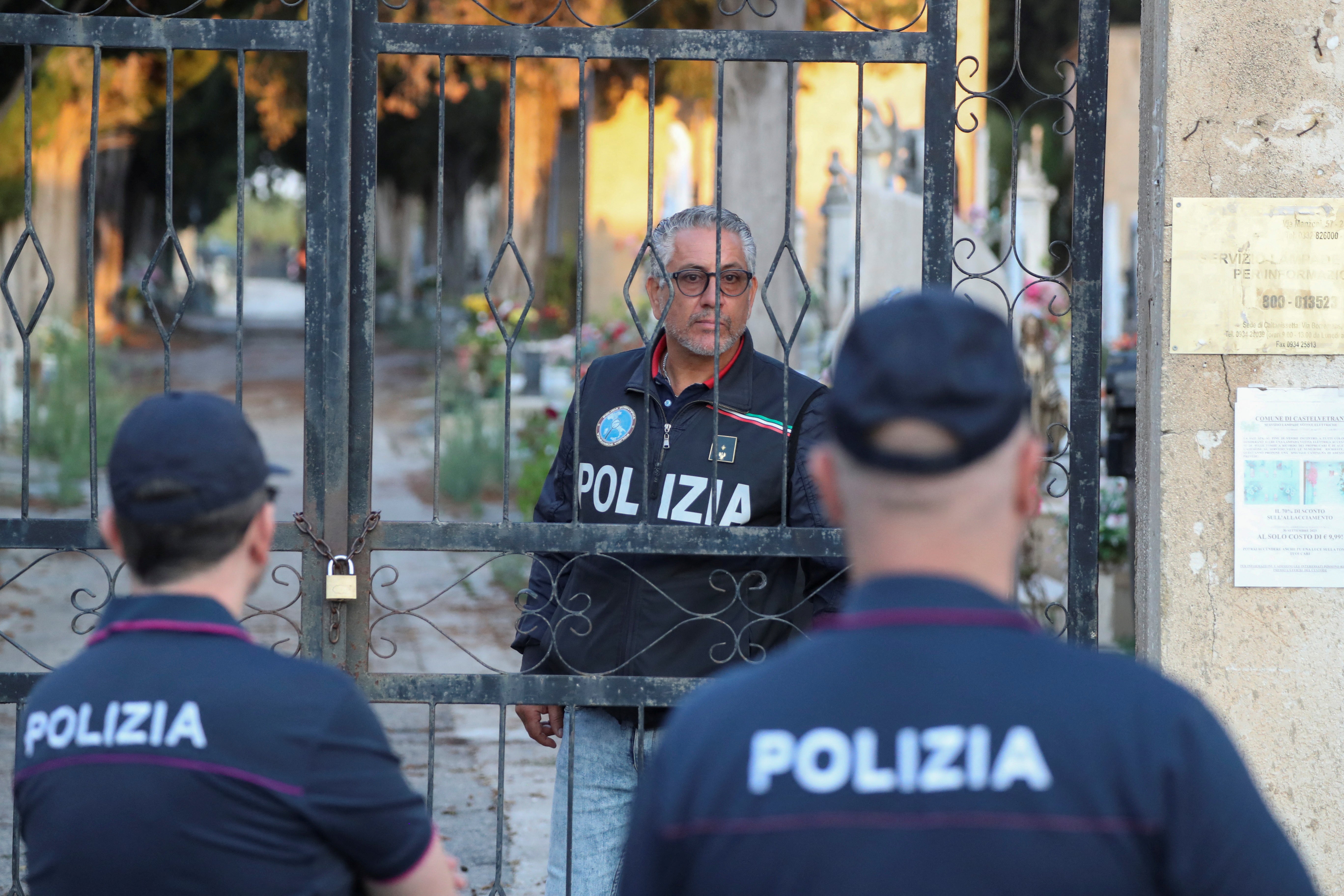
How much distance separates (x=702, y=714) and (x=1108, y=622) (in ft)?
21.2

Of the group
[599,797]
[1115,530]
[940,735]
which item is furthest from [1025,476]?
[1115,530]

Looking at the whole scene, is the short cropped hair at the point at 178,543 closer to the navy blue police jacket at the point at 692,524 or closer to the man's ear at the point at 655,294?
the navy blue police jacket at the point at 692,524

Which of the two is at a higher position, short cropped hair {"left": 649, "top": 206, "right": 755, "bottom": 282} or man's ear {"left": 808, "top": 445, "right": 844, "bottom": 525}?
short cropped hair {"left": 649, "top": 206, "right": 755, "bottom": 282}

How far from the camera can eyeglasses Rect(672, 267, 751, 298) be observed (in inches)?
133

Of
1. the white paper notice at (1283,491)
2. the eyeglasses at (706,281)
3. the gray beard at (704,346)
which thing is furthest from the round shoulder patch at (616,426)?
the white paper notice at (1283,491)

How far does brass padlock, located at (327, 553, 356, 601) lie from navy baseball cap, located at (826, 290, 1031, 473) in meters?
2.13

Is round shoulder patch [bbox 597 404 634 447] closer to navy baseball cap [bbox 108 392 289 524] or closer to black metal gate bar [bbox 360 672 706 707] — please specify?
black metal gate bar [bbox 360 672 706 707]

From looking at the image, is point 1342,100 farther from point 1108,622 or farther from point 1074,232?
point 1108,622

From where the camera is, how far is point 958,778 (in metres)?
1.25

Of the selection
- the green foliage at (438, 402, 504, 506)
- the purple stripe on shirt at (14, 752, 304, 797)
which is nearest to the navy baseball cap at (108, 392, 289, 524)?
the purple stripe on shirt at (14, 752, 304, 797)

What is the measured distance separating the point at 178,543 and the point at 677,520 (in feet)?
5.51

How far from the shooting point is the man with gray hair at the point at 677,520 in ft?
10.9

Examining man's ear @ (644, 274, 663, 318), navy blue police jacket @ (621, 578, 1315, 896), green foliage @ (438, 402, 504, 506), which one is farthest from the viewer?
green foliage @ (438, 402, 504, 506)

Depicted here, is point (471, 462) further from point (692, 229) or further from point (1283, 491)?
point (1283, 491)
